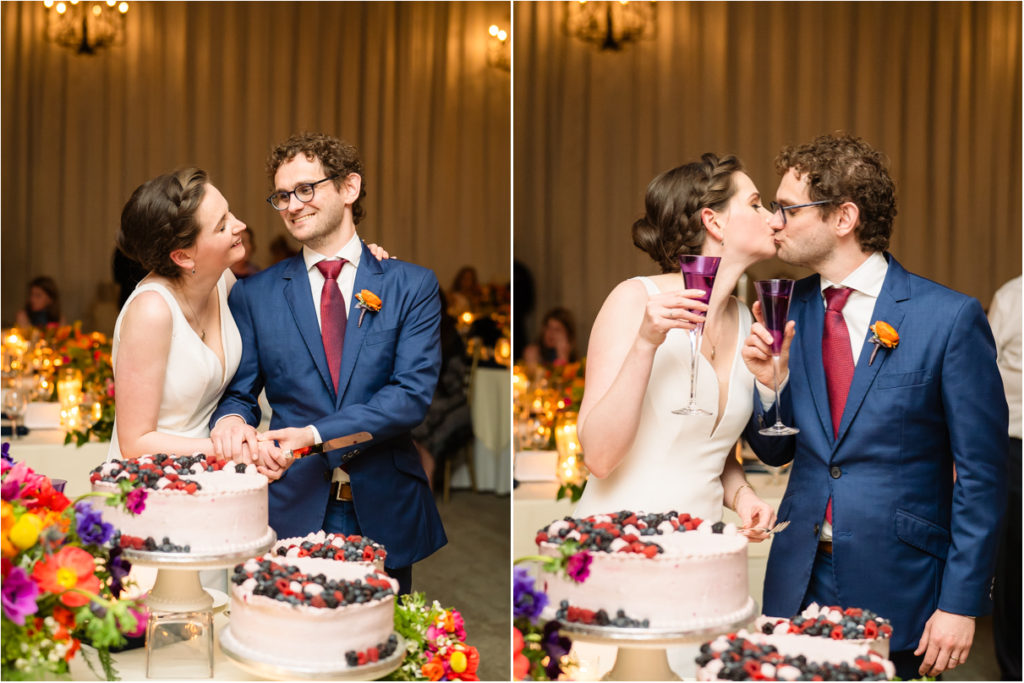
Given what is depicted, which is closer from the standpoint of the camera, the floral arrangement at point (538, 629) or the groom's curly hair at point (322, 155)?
the floral arrangement at point (538, 629)

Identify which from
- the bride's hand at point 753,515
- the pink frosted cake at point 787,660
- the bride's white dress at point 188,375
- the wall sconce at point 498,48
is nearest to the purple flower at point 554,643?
the pink frosted cake at point 787,660

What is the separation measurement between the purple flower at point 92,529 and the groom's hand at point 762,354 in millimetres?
1319

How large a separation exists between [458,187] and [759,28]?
231 cm

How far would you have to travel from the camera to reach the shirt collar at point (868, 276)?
222cm

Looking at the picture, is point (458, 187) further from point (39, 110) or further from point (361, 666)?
point (361, 666)

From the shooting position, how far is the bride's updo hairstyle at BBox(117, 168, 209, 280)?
239 centimetres

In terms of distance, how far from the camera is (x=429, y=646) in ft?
6.88

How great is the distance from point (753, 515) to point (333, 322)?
109 cm

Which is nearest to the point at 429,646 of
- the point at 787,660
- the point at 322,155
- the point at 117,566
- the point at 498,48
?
the point at 117,566

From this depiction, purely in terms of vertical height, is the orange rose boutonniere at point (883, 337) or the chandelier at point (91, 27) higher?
the chandelier at point (91, 27)

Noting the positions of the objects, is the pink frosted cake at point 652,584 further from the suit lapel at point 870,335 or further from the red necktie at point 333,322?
the red necktie at point 333,322

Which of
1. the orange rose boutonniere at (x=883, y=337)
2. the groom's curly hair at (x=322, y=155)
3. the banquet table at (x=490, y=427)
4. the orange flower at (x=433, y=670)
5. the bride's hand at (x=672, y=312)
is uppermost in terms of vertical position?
the groom's curly hair at (x=322, y=155)

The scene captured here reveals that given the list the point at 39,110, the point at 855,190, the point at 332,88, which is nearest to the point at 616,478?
the point at 855,190

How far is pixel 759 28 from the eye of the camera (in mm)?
5621
